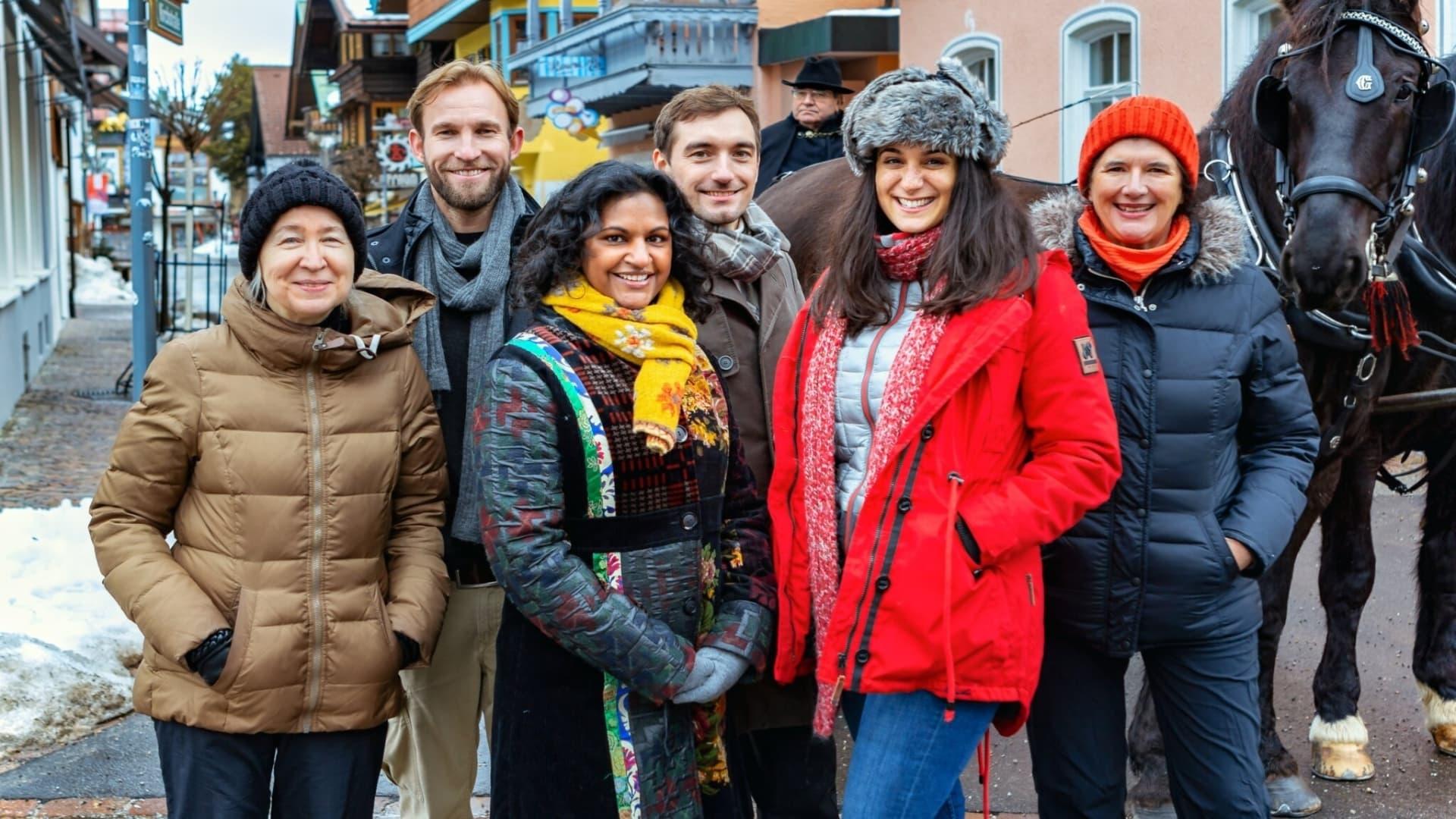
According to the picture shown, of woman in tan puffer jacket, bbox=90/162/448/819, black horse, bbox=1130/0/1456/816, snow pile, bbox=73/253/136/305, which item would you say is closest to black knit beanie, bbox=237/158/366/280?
woman in tan puffer jacket, bbox=90/162/448/819

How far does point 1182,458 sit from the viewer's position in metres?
2.98

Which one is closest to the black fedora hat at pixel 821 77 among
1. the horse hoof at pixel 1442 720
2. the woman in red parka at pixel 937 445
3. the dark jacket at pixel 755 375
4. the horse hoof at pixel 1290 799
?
the horse hoof at pixel 1442 720

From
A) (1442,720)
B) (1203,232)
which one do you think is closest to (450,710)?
(1203,232)

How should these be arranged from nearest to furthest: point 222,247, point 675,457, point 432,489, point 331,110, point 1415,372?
1. point 675,457
2. point 432,489
3. point 1415,372
4. point 222,247
5. point 331,110

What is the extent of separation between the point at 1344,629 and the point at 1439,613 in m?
0.46

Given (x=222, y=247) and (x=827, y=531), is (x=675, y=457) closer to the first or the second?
(x=827, y=531)

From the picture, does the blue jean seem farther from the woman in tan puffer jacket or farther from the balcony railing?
the balcony railing

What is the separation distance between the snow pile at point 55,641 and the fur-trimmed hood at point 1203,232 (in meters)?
3.66

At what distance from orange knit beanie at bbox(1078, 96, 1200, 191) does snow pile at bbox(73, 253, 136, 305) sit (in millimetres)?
31586

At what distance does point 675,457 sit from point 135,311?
6.17 metres

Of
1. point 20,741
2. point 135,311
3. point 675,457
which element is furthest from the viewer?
point 135,311

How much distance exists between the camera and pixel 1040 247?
9.75ft

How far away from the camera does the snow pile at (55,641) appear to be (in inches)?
196

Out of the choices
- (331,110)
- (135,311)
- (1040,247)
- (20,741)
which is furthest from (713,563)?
(331,110)
